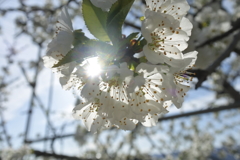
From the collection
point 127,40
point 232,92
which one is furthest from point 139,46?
point 232,92

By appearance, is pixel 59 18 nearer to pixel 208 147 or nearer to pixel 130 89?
pixel 130 89

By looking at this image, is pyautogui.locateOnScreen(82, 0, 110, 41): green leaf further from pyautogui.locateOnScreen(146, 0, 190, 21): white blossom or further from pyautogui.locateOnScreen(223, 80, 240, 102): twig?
pyautogui.locateOnScreen(223, 80, 240, 102): twig

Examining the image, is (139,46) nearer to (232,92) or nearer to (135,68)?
(135,68)

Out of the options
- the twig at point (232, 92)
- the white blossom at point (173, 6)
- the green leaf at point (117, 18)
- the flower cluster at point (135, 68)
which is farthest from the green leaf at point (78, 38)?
the twig at point (232, 92)

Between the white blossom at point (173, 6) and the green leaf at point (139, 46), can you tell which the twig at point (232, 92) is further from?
the green leaf at point (139, 46)

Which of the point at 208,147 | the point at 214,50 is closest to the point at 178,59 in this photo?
the point at 214,50

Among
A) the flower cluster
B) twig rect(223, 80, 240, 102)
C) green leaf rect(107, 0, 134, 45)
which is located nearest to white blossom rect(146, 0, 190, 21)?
the flower cluster
